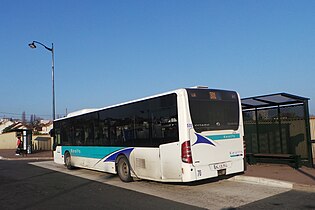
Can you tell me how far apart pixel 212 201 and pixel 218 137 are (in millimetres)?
2290

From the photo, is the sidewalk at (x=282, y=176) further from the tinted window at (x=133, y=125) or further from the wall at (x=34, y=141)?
the wall at (x=34, y=141)

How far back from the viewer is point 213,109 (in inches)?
393

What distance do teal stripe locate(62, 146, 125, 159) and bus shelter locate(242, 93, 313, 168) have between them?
6.04m

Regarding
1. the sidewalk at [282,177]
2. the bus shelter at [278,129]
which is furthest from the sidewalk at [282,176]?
the bus shelter at [278,129]

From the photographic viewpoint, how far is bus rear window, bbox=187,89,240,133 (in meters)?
9.48

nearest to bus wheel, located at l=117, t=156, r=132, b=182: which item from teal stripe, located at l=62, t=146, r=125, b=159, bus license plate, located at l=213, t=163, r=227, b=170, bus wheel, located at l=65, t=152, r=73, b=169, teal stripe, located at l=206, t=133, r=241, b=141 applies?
teal stripe, located at l=62, t=146, r=125, b=159

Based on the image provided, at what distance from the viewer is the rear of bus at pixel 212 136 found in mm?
9203

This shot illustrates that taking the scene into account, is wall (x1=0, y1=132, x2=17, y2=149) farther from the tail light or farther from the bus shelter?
the tail light

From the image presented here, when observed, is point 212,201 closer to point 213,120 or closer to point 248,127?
point 213,120

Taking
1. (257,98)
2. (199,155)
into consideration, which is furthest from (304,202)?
(257,98)

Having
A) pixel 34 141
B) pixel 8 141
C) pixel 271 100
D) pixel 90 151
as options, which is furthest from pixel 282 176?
pixel 8 141

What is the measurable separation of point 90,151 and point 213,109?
701 centimetres

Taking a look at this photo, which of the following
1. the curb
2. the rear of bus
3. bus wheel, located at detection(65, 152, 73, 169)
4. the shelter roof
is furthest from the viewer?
bus wheel, located at detection(65, 152, 73, 169)

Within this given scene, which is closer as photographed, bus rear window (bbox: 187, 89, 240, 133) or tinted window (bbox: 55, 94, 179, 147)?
bus rear window (bbox: 187, 89, 240, 133)
